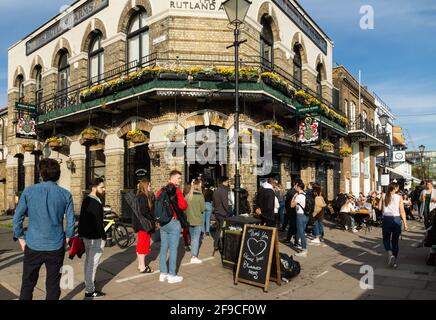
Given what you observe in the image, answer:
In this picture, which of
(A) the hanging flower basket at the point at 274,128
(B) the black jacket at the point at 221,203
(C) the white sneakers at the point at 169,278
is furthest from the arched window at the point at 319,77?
(C) the white sneakers at the point at 169,278

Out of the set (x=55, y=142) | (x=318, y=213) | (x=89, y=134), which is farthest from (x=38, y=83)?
(x=318, y=213)

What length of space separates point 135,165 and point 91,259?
8.35 m

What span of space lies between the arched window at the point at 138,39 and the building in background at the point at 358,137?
46.3 feet

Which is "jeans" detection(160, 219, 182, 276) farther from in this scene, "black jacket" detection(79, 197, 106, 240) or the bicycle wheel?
the bicycle wheel

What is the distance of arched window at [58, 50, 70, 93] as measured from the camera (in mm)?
17188

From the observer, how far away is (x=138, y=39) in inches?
532

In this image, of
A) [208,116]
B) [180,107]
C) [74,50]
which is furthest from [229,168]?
[74,50]

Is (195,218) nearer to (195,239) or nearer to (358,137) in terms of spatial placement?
(195,239)

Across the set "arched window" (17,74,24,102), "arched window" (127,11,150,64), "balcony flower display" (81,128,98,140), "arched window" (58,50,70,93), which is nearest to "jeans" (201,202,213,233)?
"balcony flower display" (81,128,98,140)

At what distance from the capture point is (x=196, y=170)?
12.1m

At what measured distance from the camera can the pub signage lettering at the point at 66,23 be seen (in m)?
15.1

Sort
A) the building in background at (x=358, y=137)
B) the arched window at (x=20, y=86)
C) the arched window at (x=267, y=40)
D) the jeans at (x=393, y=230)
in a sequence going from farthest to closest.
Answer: the building in background at (x=358, y=137) < the arched window at (x=20, y=86) < the arched window at (x=267, y=40) < the jeans at (x=393, y=230)

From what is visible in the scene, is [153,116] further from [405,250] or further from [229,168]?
[405,250]

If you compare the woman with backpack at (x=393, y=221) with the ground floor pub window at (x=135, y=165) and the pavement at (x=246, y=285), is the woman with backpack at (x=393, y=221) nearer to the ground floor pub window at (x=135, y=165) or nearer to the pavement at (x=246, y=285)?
the pavement at (x=246, y=285)
